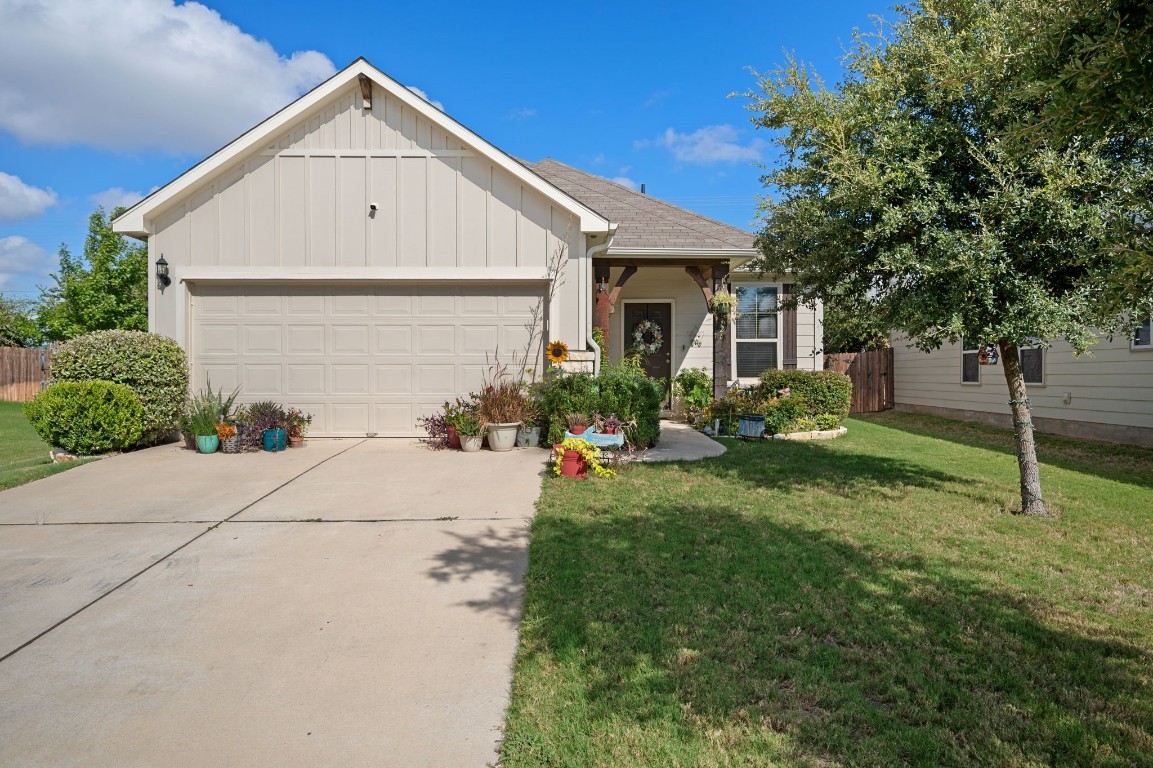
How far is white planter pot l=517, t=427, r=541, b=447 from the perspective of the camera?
871cm

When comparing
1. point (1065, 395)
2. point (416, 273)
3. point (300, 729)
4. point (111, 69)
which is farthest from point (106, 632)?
point (111, 69)

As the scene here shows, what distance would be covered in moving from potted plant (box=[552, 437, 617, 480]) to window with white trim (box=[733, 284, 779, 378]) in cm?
707

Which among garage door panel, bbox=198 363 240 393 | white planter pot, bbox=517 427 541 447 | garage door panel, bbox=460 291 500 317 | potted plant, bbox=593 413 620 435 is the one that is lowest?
white planter pot, bbox=517 427 541 447

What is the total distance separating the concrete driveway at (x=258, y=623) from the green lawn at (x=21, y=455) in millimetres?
714

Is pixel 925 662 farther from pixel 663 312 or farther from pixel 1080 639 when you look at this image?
pixel 663 312

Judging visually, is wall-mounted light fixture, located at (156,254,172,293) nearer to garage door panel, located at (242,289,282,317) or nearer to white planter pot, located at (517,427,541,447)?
garage door panel, located at (242,289,282,317)

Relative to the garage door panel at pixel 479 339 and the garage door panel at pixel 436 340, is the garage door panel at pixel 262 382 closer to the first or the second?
the garage door panel at pixel 436 340

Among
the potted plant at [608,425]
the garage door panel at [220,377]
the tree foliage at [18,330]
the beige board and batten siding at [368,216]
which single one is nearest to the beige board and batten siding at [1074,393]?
the potted plant at [608,425]

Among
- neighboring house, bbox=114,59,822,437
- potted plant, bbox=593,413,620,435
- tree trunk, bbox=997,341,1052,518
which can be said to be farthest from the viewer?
neighboring house, bbox=114,59,822,437

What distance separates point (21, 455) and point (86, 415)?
8.61 ft

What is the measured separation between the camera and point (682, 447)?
28.3 feet

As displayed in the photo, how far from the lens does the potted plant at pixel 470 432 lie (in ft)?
27.3

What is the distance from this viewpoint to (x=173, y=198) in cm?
902

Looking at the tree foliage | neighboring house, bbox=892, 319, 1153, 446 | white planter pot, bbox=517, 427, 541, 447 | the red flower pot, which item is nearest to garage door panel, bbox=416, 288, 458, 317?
white planter pot, bbox=517, 427, 541, 447
